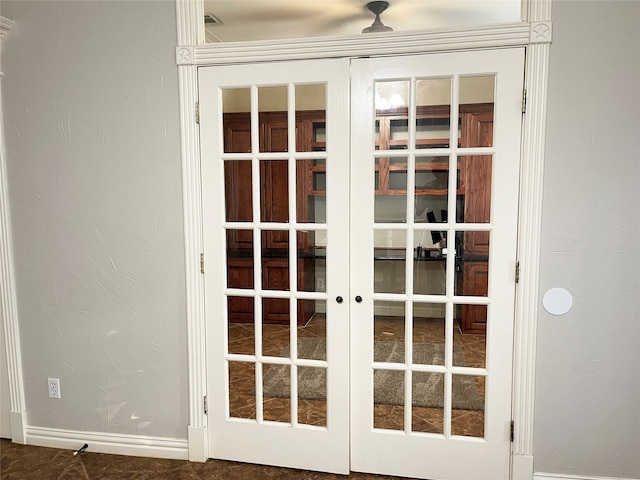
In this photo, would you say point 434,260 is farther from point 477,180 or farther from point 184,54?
point 184,54

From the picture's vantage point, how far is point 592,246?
2055 millimetres

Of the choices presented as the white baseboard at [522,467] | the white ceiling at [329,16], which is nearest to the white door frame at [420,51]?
the white baseboard at [522,467]

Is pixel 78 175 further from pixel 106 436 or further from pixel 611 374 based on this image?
pixel 611 374

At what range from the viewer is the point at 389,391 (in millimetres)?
2330

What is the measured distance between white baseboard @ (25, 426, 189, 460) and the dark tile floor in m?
0.03

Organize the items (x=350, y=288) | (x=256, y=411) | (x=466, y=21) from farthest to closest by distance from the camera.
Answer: (x=466, y=21) < (x=256, y=411) < (x=350, y=288)

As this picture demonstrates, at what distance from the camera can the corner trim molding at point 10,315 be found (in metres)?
2.55

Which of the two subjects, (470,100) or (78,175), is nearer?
(470,100)

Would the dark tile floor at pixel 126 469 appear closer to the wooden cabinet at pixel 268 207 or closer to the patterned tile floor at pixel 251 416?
the patterned tile floor at pixel 251 416

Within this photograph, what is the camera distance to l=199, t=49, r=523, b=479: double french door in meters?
2.14

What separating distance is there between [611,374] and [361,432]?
1195mm

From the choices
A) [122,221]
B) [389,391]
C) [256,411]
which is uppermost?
[122,221]

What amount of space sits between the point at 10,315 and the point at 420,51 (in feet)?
8.58

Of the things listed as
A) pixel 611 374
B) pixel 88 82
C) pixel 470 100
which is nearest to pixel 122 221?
pixel 88 82
